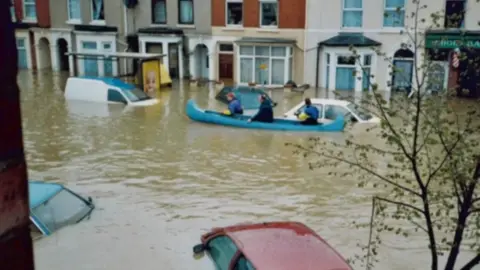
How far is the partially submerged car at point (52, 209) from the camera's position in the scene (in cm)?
1068

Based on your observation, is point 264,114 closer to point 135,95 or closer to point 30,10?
point 135,95

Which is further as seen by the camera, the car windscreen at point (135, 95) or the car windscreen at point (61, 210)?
the car windscreen at point (135, 95)

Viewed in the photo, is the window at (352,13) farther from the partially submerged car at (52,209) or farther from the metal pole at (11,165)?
the metal pole at (11,165)

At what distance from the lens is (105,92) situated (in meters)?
27.0

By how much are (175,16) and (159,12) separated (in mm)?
1299

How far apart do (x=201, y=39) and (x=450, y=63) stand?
13677 millimetres

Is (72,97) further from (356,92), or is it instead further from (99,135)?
(356,92)

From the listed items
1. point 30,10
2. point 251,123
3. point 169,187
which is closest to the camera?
point 169,187

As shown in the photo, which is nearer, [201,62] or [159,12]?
[201,62]

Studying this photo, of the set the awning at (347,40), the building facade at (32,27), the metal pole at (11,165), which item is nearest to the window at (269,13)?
the awning at (347,40)

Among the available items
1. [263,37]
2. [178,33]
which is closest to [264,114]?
[263,37]

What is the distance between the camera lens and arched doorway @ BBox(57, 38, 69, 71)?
3776cm

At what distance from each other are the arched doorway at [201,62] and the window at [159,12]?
8.81 ft

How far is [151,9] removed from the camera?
115ft
